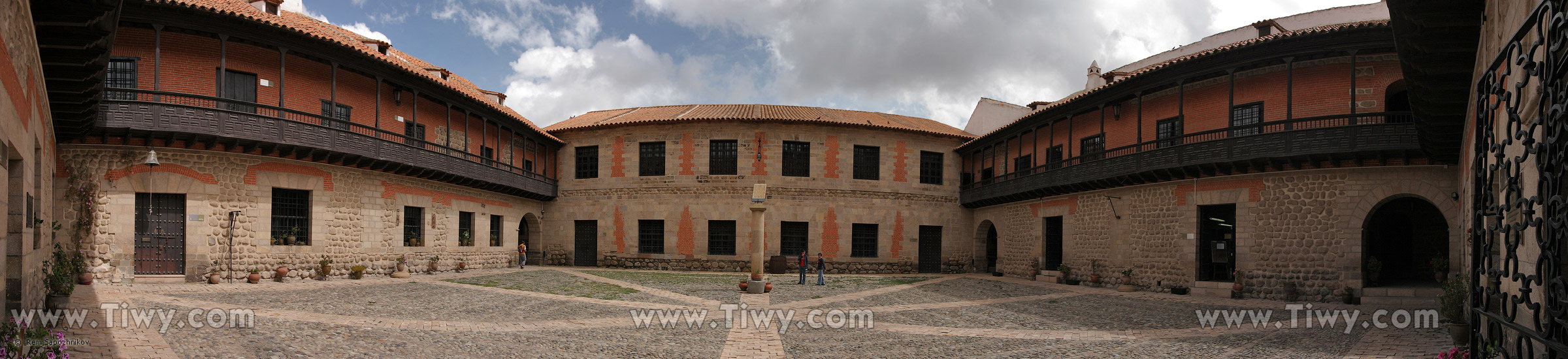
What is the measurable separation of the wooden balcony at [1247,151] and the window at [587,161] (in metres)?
16.4

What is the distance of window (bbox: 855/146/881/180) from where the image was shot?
28.5 metres

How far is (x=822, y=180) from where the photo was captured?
91.8 ft

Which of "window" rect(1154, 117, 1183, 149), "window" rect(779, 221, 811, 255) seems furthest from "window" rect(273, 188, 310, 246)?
"window" rect(1154, 117, 1183, 149)

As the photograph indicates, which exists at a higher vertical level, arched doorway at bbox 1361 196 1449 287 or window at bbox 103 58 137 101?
window at bbox 103 58 137 101

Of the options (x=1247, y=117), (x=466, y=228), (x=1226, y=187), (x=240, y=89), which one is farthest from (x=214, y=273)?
(x=1247, y=117)

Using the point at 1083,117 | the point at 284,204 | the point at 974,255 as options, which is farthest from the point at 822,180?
the point at 284,204

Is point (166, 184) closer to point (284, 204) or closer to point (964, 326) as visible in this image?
point (284, 204)

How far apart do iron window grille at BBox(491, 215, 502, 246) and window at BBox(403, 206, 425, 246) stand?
12.2 ft

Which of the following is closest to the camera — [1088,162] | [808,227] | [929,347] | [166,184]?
[929,347]

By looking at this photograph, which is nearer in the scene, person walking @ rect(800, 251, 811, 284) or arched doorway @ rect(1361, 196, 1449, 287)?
arched doorway @ rect(1361, 196, 1449, 287)

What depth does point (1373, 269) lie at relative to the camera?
50.4 feet

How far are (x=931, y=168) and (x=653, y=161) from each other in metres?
10.8

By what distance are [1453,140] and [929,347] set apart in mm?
9511

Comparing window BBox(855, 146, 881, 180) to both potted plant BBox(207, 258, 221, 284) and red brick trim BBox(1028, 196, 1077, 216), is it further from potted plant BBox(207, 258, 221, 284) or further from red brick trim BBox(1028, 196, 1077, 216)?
potted plant BBox(207, 258, 221, 284)
